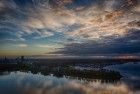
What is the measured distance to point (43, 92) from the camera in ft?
260

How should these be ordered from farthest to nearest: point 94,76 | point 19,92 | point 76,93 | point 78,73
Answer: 1. point 78,73
2. point 94,76
3. point 19,92
4. point 76,93

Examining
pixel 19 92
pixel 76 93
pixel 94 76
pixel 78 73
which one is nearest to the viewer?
pixel 76 93

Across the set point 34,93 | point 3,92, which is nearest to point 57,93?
point 34,93

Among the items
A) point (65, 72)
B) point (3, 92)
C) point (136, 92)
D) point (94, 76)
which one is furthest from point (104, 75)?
point (3, 92)

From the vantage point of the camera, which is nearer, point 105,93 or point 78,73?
point 105,93

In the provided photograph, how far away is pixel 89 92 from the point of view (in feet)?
253

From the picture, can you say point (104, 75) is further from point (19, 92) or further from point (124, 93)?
point (19, 92)

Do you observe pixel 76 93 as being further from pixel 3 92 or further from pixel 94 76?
pixel 94 76

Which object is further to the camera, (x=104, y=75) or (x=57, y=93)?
(x=104, y=75)

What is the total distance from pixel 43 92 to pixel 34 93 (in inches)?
140

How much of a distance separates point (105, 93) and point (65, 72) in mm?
72814

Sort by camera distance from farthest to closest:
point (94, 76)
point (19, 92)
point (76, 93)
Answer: point (94, 76) → point (19, 92) → point (76, 93)

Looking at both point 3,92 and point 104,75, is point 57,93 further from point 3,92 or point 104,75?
point 104,75

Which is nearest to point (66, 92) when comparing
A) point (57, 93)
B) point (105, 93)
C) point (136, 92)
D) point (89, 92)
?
point (57, 93)
